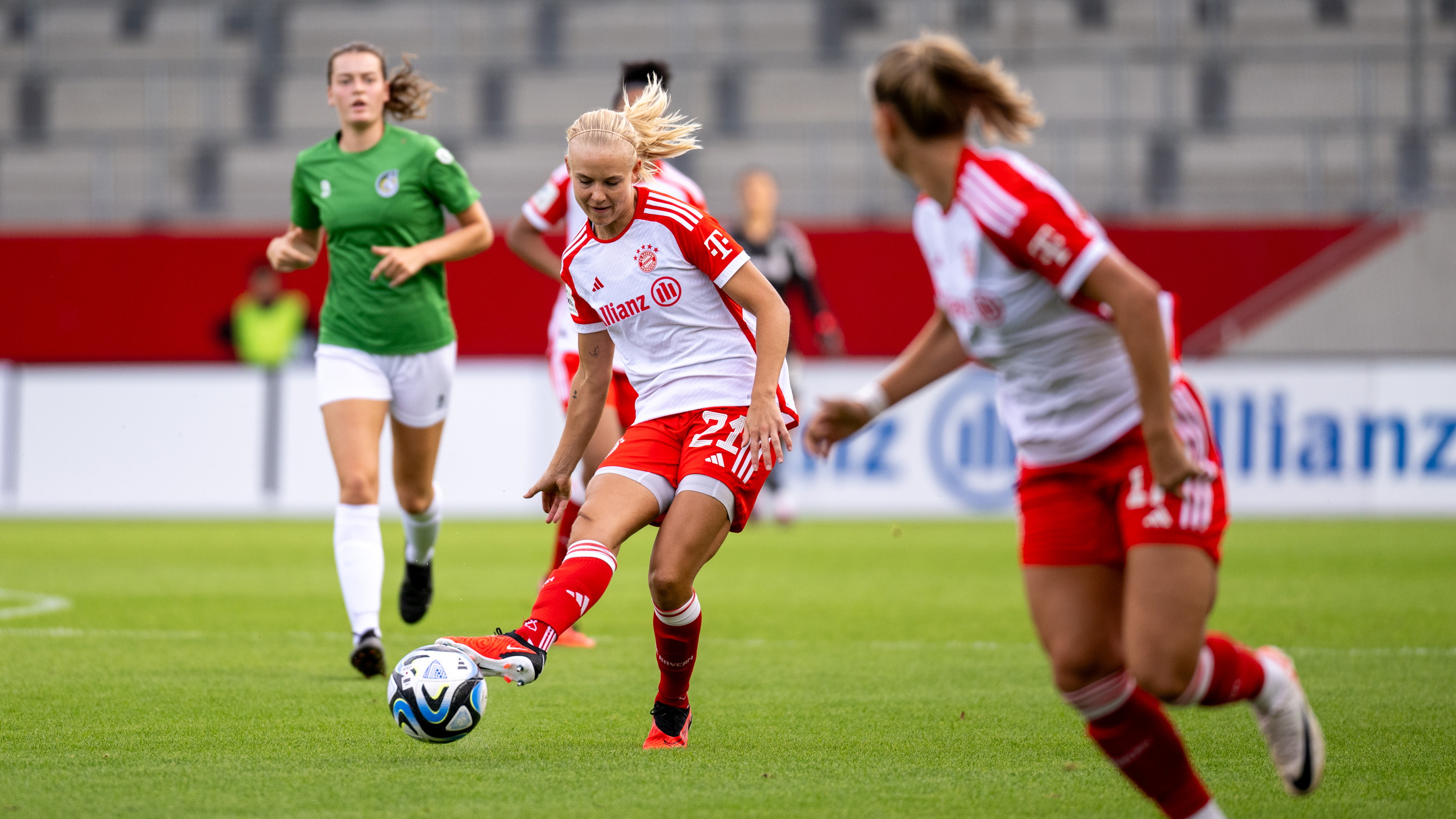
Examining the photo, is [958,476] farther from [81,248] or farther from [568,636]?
[81,248]

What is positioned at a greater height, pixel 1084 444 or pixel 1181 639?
pixel 1084 444

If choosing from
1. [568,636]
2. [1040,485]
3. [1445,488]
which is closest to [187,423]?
[568,636]

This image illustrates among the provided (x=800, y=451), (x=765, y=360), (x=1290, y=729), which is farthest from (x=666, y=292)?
(x=800, y=451)

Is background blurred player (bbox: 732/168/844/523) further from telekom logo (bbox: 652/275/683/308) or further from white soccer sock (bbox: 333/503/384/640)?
telekom logo (bbox: 652/275/683/308)

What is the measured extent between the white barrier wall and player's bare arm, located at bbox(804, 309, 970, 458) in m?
10.7

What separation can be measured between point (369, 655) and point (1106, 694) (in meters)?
3.30

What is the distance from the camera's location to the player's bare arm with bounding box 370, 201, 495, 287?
253 inches

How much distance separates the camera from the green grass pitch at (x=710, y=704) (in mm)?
4340

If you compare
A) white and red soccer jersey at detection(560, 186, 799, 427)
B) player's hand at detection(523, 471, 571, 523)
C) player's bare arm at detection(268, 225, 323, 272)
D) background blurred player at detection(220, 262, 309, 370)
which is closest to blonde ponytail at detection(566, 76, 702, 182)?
white and red soccer jersey at detection(560, 186, 799, 427)

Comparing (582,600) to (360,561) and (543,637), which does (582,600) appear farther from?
(360,561)

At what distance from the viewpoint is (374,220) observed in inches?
261

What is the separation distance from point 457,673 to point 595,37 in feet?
62.8

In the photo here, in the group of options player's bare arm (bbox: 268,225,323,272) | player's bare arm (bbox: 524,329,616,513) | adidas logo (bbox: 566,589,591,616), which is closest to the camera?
adidas logo (bbox: 566,589,591,616)

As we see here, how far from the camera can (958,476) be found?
1495 centimetres
